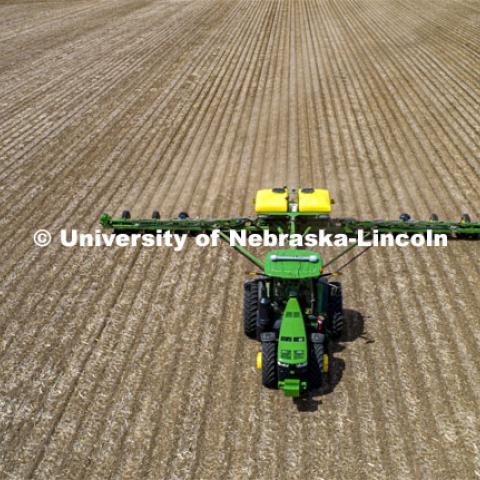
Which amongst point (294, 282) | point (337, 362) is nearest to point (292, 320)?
point (294, 282)

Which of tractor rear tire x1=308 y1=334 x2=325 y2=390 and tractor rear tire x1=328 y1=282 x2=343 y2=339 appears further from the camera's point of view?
→ tractor rear tire x1=328 y1=282 x2=343 y2=339

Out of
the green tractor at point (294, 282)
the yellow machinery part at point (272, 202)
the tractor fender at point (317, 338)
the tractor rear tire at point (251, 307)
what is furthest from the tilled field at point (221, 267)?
the yellow machinery part at point (272, 202)

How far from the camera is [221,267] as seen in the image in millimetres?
10125

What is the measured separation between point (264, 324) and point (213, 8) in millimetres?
32506

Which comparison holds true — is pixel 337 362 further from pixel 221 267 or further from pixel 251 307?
pixel 221 267

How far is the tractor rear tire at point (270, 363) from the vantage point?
22.6 ft

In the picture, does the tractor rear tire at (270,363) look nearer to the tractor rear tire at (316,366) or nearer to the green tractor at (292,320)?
the green tractor at (292,320)

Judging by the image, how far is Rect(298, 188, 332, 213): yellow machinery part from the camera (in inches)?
386

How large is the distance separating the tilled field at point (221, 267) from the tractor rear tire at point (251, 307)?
410 millimetres

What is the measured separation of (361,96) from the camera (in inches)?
722

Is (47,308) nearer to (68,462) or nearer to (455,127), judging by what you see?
(68,462)

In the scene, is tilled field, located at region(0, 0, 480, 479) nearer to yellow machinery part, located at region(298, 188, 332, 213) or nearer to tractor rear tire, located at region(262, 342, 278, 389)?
tractor rear tire, located at region(262, 342, 278, 389)
